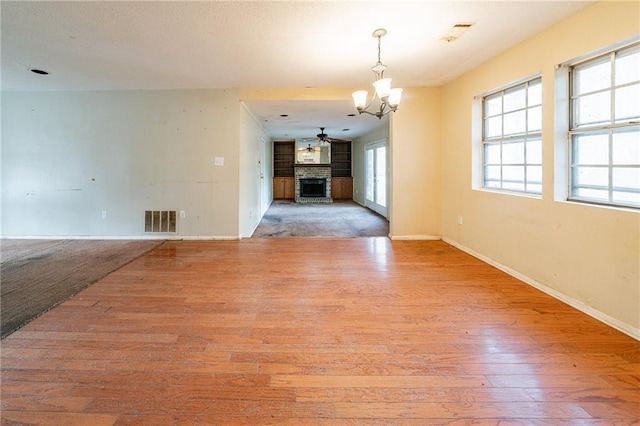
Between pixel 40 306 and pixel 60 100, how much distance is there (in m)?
3.99

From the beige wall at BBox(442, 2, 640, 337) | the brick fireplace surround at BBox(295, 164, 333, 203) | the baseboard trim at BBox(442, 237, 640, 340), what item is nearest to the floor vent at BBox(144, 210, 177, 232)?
the beige wall at BBox(442, 2, 640, 337)

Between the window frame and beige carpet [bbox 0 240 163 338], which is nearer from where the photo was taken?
beige carpet [bbox 0 240 163 338]

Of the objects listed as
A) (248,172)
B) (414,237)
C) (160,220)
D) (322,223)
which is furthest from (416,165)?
(160,220)

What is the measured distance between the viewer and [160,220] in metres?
5.36

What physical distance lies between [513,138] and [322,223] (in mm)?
4192

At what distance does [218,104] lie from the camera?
5.19 m

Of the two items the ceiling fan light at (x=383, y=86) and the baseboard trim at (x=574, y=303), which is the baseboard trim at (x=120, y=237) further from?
the baseboard trim at (x=574, y=303)

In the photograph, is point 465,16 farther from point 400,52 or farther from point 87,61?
point 87,61

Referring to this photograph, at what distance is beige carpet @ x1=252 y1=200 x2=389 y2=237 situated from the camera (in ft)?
19.8

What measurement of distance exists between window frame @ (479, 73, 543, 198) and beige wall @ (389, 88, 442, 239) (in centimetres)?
94

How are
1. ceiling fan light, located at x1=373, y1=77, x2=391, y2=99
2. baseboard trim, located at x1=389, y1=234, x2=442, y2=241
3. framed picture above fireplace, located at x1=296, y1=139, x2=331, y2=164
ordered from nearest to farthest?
ceiling fan light, located at x1=373, y1=77, x2=391, y2=99, baseboard trim, located at x1=389, y1=234, x2=442, y2=241, framed picture above fireplace, located at x1=296, y1=139, x2=331, y2=164

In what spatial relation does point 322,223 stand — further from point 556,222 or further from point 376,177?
point 556,222

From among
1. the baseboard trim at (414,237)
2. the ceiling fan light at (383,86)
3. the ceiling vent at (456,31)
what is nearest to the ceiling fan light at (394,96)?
the ceiling fan light at (383,86)

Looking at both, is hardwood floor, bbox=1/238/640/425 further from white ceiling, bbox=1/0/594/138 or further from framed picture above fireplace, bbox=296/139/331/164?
framed picture above fireplace, bbox=296/139/331/164
